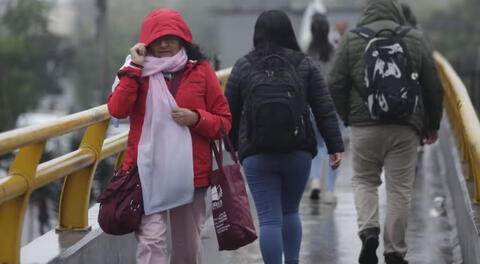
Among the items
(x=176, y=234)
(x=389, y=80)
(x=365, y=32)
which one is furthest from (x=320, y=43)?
(x=176, y=234)

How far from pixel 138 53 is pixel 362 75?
7.39 feet

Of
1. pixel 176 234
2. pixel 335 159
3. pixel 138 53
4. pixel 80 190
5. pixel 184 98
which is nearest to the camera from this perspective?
pixel 138 53

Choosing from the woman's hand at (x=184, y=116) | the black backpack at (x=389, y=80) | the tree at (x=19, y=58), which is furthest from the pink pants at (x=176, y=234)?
the tree at (x=19, y=58)

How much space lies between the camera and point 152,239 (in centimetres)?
574

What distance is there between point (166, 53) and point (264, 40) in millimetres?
1043

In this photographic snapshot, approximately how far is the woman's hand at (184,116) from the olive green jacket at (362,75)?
2089mm

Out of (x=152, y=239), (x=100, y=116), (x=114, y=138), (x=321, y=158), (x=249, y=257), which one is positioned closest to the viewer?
(x=152, y=239)

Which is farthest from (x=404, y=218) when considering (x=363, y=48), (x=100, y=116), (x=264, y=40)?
(x=100, y=116)

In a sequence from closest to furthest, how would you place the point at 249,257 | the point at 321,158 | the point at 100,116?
the point at 100,116
the point at 249,257
the point at 321,158

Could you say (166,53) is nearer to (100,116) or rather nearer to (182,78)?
(182,78)

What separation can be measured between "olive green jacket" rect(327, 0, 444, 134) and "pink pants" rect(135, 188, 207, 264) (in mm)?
1950

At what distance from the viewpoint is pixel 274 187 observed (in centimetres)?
677

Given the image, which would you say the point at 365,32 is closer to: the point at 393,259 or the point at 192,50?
the point at 393,259

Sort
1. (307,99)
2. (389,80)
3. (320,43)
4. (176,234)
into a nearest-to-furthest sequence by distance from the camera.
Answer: (176,234)
(307,99)
(389,80)
(320,43)
